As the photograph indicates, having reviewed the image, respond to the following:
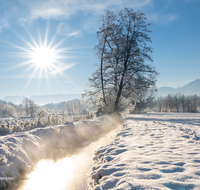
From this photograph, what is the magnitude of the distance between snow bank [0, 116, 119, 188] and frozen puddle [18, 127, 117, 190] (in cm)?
21

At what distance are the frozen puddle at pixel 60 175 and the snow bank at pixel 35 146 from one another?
0.68ft

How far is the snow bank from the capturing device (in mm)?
2152

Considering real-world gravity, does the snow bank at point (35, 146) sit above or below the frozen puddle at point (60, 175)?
above

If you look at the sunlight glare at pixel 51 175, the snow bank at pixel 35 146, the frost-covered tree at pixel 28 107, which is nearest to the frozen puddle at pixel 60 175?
the sunlight glare at pixel 51 175

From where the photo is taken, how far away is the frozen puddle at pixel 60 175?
2.16 m

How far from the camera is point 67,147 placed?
13.2 ft

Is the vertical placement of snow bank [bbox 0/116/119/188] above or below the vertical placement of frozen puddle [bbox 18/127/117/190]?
above

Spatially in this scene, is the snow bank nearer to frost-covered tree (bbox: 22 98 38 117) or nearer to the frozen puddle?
the frozen puddle

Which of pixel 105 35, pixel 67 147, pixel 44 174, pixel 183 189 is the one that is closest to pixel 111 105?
pixel 105 35

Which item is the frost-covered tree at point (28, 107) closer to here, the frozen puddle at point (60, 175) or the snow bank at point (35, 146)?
the snow bank at point (35, 146)

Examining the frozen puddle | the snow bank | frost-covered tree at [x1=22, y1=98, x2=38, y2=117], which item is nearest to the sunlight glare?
the frozen puddle

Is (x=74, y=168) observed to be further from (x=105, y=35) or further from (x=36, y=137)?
(x=105, y=35)

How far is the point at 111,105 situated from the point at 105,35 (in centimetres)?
610

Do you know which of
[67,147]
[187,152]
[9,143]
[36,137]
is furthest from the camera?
[67,147]
